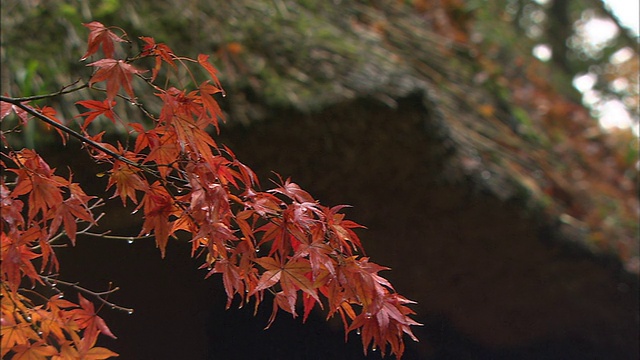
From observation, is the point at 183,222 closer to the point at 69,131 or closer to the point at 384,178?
the point at 69,131

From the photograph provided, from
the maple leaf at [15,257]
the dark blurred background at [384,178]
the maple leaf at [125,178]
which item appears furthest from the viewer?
the dark blurred background at [384,178]

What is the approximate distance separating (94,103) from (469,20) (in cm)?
371

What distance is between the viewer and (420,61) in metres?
3.45

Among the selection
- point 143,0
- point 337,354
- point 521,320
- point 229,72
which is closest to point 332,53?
point 229,72

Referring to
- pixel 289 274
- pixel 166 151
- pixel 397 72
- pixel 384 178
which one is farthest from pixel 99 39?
pixel 397 72

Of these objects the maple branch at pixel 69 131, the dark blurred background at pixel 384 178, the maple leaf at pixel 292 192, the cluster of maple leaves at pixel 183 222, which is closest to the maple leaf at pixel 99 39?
the cluster of maple leaves at pixel 183 222

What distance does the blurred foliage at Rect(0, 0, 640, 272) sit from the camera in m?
2.37

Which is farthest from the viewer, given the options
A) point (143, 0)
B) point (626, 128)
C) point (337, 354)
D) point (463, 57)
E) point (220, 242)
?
point (626, 128)

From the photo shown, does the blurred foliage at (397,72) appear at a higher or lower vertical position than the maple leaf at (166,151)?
lower

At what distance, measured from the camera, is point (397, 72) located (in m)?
2.96

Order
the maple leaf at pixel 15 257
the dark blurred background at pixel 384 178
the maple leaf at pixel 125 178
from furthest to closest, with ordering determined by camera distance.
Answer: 1. the dark blurred background at pixel 384 178
2. the maple leaf at pixel 125 178
3. the maple leaf at pixel 15 257

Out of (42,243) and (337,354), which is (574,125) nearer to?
(337,354)

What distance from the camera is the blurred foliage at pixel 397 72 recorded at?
237 centimetres

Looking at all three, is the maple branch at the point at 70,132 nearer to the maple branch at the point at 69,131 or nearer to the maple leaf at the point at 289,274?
the maple branch at the point at 69,131
